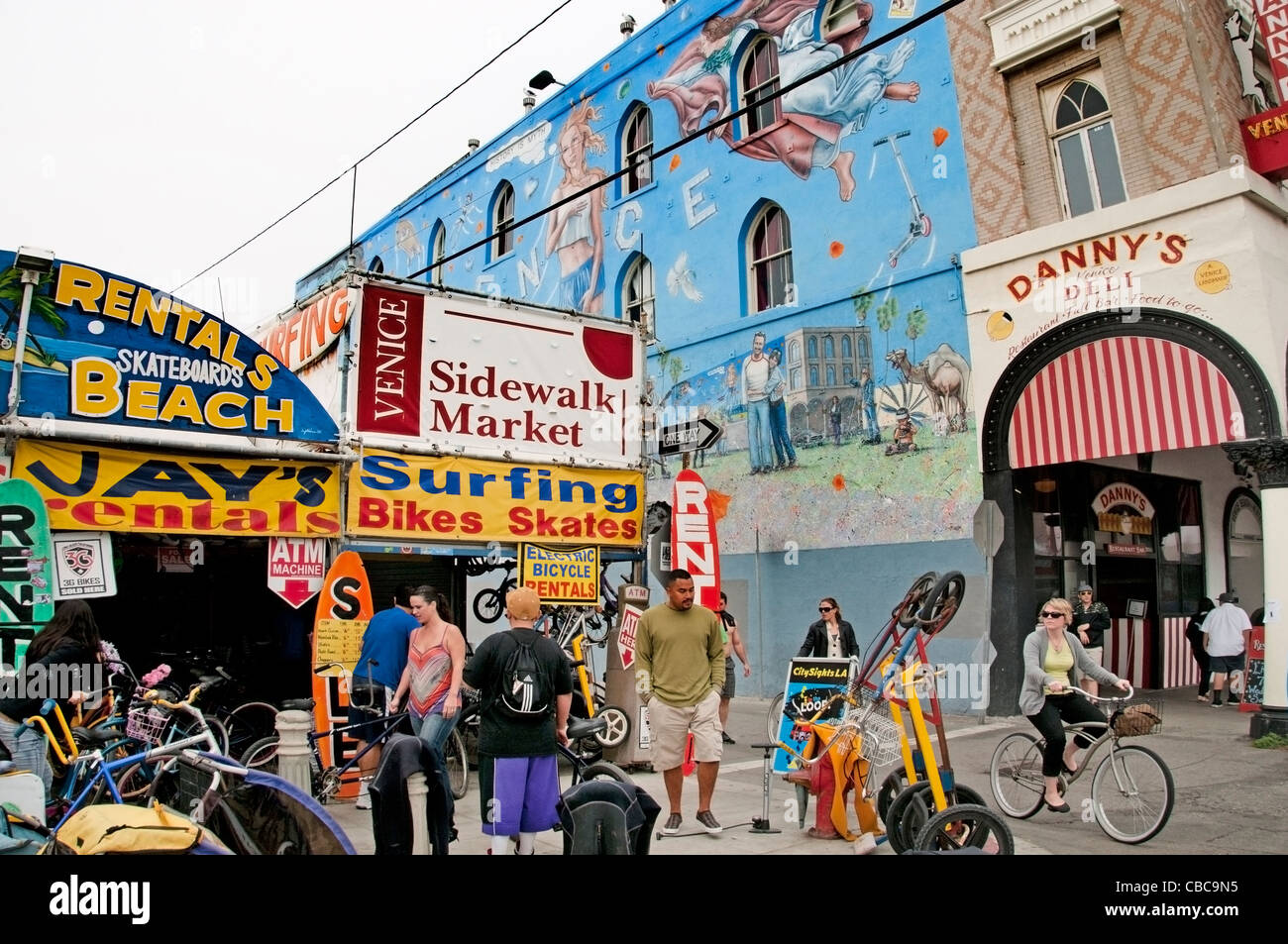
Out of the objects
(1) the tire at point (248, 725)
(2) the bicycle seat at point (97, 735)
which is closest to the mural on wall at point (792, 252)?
(1) the tire at point (248, 725)

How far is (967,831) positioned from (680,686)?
239cm

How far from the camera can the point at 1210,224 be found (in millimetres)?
11547

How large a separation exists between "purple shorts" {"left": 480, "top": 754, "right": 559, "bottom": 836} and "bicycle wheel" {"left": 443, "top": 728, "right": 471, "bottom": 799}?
106 inches

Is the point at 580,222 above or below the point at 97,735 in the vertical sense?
above

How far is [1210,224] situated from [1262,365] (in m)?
1.93

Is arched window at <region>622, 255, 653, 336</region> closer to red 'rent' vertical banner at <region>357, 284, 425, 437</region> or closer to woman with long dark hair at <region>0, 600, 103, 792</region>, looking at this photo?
red 'rent' vertical banner at <region>357, 284, 425, 437</region>

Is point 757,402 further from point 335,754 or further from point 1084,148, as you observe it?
point 335,754

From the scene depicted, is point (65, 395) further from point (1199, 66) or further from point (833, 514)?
point (1199, 66)

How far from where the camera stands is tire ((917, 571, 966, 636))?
599cm

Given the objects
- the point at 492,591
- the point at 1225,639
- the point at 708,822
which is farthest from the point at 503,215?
the point at 708,822

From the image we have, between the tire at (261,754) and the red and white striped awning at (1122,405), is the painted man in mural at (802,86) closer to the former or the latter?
the red and white striped awning at (1122,405)

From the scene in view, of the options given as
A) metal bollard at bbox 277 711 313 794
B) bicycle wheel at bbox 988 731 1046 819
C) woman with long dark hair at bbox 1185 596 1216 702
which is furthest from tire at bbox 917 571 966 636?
Answer: woman with long dark hair at bbox 1185 596 1216 702

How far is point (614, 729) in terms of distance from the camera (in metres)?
9.35

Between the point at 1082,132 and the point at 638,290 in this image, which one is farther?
the point at 638,290
